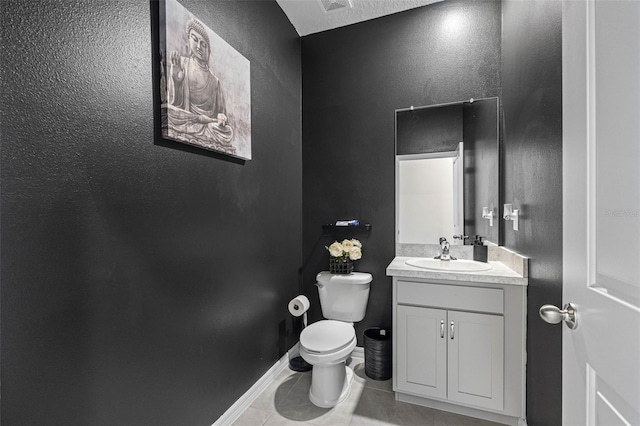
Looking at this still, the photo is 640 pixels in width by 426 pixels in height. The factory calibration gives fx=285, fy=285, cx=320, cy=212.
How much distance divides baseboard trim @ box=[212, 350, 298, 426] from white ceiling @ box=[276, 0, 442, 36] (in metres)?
2.70

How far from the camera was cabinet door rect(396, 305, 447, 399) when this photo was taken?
5.59ft

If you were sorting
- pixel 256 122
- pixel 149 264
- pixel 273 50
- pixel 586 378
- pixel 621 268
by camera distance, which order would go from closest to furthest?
pixel 621 268, pixel 586 378, pixel 149 264, pixel 256 122, pixel 273 50

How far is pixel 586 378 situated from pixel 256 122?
74.7 inches

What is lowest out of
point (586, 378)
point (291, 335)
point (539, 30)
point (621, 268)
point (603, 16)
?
point (291, 335)

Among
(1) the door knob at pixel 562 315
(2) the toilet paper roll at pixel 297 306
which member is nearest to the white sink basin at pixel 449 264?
(2) the toilet paper roll at pixel 297 306

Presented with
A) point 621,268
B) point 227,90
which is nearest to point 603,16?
point 621,268

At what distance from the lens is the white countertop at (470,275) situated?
1.54 metres

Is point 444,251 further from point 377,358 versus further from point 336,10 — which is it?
point 336,10

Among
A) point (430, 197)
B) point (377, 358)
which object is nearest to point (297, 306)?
point (377, 358)

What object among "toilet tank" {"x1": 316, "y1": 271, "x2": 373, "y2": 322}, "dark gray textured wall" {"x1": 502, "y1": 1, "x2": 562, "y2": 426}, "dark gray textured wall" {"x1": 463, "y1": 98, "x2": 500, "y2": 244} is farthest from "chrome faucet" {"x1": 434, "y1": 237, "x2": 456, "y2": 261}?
"toilet tank" {"x1": 316, "y1": 271, "x2": 373, "y2": 322}

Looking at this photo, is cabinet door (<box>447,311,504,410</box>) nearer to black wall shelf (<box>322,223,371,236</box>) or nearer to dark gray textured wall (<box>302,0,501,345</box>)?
dark gray textured wall (<box>302,0,501,345</box>)

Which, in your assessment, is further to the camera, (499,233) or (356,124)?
(356,124)

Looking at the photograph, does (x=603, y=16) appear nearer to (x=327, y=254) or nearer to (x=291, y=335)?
(x=327, y=254)

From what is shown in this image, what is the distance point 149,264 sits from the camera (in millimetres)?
1174
